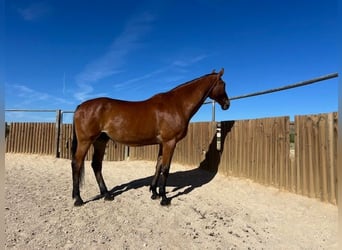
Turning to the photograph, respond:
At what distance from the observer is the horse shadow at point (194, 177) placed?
537 cm

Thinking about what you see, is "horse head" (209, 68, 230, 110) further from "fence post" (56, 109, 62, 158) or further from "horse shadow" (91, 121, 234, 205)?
"fence post" (56, 109, 62, 158)

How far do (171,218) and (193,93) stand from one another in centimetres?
223

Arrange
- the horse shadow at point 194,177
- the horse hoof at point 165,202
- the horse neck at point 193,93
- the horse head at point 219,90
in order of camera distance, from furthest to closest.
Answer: the horse shadow at point 194,177 < the horse head at point 219,90 < the horse neck at point 193,93 < the horse hoof at point 165,202

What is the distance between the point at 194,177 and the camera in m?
6.42

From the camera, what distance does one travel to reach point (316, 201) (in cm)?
402

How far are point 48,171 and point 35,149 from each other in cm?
354

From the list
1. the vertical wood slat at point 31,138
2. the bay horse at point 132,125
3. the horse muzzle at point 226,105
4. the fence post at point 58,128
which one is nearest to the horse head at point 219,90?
the horse muzzle at point 226,105

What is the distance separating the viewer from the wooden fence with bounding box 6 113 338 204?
3.95m

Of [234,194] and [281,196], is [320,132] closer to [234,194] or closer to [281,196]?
[281,196]

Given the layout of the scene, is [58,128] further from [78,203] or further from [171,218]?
[171,218]

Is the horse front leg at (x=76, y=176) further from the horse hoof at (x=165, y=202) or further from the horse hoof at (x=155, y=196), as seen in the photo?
the horse hoof at (x=165, y=202)

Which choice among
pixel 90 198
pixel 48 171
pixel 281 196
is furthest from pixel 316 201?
pixel 48 171

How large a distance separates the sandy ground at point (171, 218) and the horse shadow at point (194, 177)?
0.13 feet

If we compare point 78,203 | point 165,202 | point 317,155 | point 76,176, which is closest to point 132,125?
point 76,176
